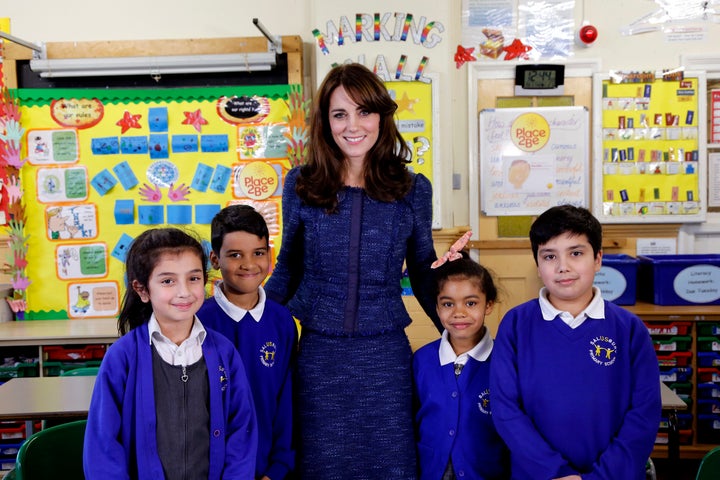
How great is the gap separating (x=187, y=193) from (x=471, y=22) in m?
1.81

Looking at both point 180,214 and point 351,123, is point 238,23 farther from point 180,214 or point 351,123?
point 351,123

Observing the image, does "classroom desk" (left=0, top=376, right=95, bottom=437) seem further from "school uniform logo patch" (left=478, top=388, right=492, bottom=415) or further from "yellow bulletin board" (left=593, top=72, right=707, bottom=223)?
"yellow bulletin board" (left=593, top=72, right=707, bottom=223)

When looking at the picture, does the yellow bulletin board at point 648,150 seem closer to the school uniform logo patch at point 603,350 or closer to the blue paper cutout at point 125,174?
the school uniform logo patch at point 603,350

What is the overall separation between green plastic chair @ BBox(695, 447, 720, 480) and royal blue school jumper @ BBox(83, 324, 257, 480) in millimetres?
962

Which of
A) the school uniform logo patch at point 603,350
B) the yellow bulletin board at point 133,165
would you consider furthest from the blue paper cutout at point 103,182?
the school uniform logo patch at point 603,350

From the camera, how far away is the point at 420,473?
167 cm

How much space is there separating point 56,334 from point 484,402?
2.30 metres

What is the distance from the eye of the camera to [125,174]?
3.57 m

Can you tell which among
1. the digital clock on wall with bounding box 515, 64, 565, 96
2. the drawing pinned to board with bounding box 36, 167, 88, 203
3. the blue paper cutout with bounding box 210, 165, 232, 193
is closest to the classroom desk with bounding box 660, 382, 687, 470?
the digital clock on wall with bounding box 515, 64, 565, 96

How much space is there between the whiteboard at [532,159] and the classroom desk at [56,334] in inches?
82.8

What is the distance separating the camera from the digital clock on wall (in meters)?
3.66

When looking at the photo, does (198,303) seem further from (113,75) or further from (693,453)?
(693,453)

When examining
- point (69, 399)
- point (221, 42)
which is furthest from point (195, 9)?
point (69, 399)

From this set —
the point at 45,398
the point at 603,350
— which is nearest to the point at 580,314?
the point at 603,350
